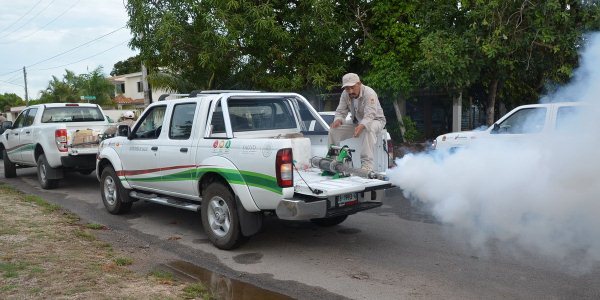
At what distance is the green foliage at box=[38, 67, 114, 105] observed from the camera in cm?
4247

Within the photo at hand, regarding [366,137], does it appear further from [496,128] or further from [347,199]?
[496,128]

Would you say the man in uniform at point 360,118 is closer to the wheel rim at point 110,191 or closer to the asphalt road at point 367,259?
the asphalt road at point 367,259

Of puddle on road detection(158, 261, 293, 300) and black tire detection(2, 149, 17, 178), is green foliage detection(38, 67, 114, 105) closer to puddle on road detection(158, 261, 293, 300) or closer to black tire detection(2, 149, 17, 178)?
black tire detection(2, 149, 17, 178)

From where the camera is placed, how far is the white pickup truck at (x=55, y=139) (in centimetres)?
1073

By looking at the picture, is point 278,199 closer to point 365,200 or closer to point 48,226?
point 365,200

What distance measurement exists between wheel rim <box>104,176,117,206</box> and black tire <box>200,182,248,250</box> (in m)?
2.80

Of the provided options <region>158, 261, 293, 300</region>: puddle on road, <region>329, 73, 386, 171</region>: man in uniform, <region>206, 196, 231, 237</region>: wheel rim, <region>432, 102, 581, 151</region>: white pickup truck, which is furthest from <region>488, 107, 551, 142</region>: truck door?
<region>158, 261, 293, 300</region>: puddle on road

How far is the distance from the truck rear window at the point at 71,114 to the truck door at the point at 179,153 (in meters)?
5.81

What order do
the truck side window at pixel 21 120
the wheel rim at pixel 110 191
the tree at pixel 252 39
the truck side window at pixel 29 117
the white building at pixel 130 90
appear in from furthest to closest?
the white building at pixel 130 90, the tree at pixel 252 39, the truck side window at pixel 21 120, the truck side window at pixel 29 117, the wheel rim at pixel 110 191

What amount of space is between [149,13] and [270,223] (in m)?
9.65

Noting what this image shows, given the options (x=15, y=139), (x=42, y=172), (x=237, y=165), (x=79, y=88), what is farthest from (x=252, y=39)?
(x=79, y=88)

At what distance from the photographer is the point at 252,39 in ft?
48.6

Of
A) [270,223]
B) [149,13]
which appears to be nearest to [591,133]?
[270,223]

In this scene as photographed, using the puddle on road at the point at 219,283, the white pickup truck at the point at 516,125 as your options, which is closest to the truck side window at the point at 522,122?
the white pickup truck at the point at 516,125
